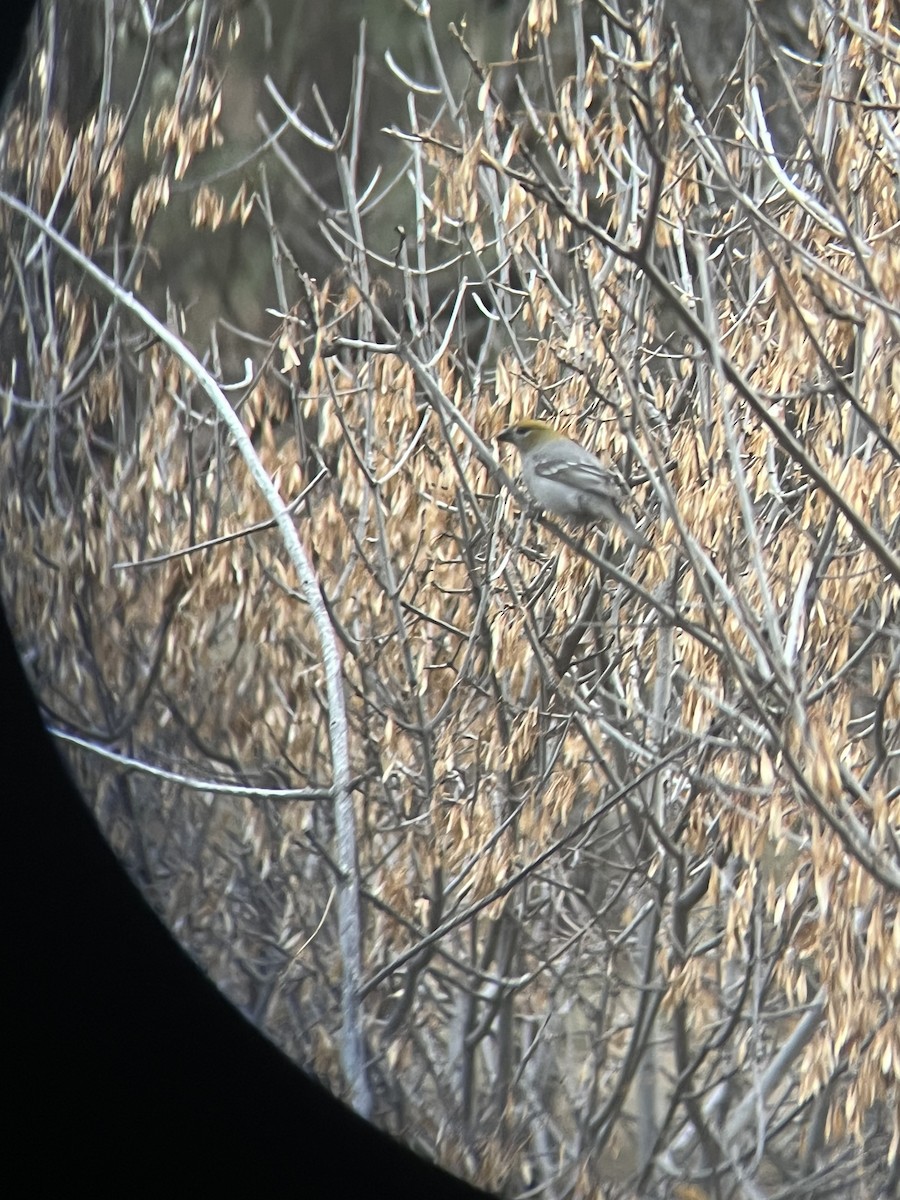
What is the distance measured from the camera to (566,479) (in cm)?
134

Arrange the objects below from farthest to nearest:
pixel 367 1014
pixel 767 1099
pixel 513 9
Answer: pixel 513 9 → pixel 367 1014 → pixel 767 1099

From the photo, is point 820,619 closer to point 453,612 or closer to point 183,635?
point 453,612

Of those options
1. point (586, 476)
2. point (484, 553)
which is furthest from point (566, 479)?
point (484, 553)

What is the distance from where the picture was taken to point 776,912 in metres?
1.28

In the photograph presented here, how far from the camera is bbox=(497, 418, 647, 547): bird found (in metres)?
1.35

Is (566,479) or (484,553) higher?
(566,479)

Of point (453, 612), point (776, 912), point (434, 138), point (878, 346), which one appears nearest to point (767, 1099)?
point (776, 912)

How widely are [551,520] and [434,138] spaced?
1.47 ft

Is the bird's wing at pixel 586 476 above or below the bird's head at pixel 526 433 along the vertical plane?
below

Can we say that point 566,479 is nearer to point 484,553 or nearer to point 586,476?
point 586,476

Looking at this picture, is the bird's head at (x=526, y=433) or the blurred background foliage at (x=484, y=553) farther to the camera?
A: the bird's head at (x=526, y=433)

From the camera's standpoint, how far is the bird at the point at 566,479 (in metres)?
1.35

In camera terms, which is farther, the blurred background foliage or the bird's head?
the bird's head

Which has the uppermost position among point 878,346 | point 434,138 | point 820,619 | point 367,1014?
point 434,138
